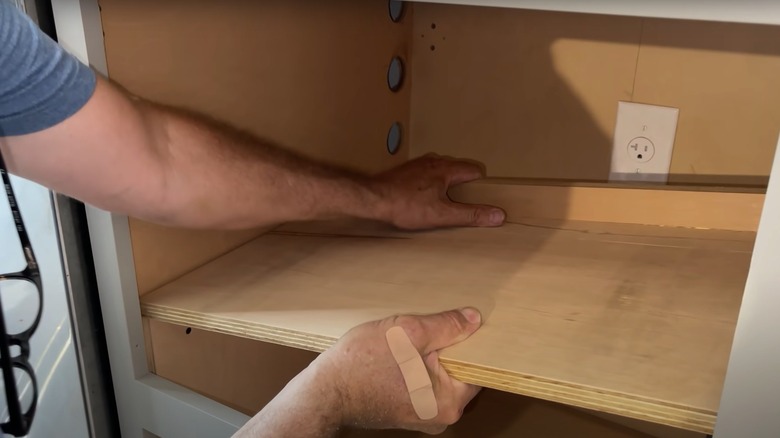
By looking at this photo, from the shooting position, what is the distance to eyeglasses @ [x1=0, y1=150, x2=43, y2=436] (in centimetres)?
61

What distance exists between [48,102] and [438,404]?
0.40 m

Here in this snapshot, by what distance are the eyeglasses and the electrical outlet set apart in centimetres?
79

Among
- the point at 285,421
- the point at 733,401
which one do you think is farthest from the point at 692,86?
A: the point at 285,421

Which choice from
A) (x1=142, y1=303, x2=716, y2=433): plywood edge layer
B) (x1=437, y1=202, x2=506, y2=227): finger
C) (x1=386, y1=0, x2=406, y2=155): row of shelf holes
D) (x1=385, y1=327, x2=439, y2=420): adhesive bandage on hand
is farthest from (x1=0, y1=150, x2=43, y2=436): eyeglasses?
(x1=386, y1=0, x2=406, y2=155): row of shelf holes

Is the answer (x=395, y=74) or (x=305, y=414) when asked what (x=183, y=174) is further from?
(x=395, y=74)

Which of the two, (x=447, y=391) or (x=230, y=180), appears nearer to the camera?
(x=447, y=391)

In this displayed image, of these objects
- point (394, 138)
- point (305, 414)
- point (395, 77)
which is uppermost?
point (395, 77)

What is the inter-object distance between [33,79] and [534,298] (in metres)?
0.48

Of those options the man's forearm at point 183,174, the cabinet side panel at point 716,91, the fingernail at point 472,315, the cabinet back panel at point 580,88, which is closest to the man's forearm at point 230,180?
the man's forearm at point 183,174

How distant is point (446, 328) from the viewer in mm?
542

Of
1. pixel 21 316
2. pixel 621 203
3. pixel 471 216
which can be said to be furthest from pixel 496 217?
pixel 21 316

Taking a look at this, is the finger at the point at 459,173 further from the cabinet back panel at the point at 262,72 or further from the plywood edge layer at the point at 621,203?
the cabinet back panel at the point at 262,72

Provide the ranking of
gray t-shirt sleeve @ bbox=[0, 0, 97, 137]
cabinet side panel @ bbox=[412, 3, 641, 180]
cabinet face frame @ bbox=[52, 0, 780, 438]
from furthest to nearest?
cabinet side panel @ bbox=[412, 3, 641, 180], gray t-shirt sleeve @ bbox=[0, 0, 97, 137], cabinet face frame @ bbox=[52, 0, 780, 438]

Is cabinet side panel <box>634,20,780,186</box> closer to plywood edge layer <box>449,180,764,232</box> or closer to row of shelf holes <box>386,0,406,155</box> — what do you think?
plywood edge layer <box>449,180,764,232</box>
